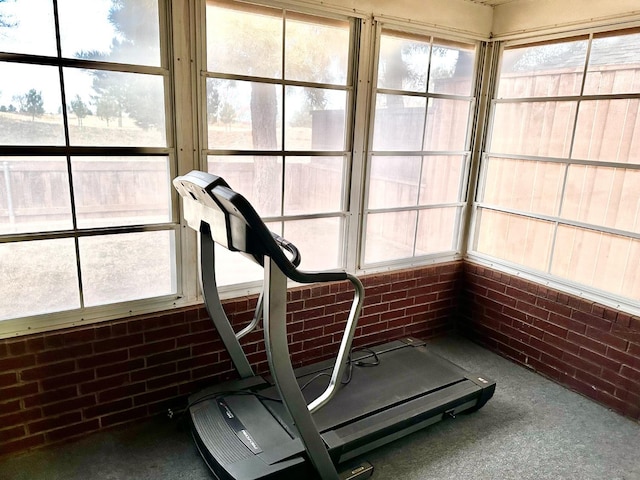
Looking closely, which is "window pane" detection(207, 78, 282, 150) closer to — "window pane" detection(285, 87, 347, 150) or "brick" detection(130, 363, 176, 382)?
"window pane" detection(285, 87, 347, 150)

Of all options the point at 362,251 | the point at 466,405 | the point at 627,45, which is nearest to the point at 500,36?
the point at 627,45

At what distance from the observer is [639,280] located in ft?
9.11

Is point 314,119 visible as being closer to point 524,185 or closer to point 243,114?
point 243,114

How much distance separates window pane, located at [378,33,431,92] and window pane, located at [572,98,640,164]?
1106 mm

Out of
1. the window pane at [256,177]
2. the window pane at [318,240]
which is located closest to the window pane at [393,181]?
the window pane at [318,240]

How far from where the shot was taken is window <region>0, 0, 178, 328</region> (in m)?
2.06

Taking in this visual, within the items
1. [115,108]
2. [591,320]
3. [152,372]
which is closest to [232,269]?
[152,372]

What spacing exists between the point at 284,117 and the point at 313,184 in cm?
48

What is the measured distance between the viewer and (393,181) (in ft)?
10.9

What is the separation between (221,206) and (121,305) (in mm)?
1077

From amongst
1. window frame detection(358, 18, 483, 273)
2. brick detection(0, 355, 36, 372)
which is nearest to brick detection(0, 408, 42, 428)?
brick detection(0, 355, 36, 372)

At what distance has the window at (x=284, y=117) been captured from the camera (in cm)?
250

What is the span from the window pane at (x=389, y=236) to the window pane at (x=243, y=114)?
100cm

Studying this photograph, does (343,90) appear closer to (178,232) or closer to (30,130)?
(178,232)
